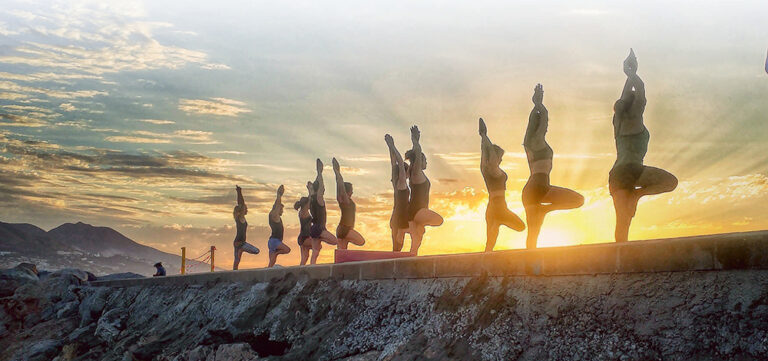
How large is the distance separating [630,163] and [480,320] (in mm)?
2838

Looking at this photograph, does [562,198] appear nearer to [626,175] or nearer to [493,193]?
[626,175]

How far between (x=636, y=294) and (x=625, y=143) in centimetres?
302

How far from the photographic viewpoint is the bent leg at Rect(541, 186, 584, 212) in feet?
27.4

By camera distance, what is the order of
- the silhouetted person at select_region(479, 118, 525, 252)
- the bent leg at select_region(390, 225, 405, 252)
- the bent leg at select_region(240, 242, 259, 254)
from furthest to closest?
the bent leg at select_region(240, 242, 259, 254)
the bent leg at select_region(390, 225, 405, 252)
the silhouetted person at select_region(479, 118, 525, 252)

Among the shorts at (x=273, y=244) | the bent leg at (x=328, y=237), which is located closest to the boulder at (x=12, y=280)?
the shorts at (x=273, y=244)

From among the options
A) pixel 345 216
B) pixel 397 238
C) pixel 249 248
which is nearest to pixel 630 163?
pixel 397 238

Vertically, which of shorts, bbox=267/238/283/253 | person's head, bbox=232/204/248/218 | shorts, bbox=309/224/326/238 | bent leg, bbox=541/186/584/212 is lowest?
shorts, bbox=267/238/283/253

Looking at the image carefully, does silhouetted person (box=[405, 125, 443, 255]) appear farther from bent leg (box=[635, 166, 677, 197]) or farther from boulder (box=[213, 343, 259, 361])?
bent leg (box=[635, 166, 677, 197])

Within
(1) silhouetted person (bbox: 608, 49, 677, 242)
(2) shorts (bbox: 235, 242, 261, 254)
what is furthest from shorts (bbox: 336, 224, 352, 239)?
(1) silhouetted person (bbox: 608, 49, 677, 242)

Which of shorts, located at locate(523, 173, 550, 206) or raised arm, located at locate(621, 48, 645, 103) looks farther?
shorts, located at locate(523, 173, 550, 206)

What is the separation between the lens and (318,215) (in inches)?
634

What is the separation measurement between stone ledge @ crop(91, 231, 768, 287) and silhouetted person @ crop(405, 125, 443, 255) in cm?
357

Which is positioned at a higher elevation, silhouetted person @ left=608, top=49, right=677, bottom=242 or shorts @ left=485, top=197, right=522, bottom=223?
silhouetted person @ left=608, top=49, right=677, bottom=242

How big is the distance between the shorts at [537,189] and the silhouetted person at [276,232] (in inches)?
397
